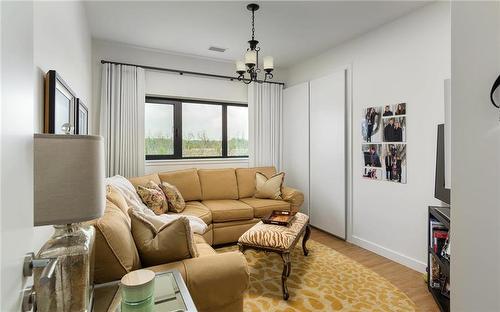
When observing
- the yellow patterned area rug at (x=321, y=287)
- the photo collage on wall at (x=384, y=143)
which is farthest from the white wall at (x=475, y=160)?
the photo collage on wall at (x=384, y=143)

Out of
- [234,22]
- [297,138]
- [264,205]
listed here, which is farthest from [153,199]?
[297,138]

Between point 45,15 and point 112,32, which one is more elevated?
point 112,32

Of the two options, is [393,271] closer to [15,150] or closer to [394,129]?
[394,129]

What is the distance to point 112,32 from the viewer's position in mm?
3523

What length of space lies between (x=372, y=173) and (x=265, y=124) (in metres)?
2.07

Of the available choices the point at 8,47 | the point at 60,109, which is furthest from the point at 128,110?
the point at 8,47

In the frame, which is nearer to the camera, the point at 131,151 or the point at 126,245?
the point at 126,245

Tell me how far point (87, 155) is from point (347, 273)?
2.68 metres

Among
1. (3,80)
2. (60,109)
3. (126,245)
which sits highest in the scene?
(60,109)

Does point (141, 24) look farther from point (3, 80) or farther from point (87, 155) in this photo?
point (3, 80)

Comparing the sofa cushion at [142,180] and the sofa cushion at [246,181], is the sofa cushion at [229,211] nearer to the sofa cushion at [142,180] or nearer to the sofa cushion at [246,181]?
the sofa cushion at [246,181]

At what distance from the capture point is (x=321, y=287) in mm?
2520

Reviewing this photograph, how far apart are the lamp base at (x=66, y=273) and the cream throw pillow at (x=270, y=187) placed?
10.6 feet

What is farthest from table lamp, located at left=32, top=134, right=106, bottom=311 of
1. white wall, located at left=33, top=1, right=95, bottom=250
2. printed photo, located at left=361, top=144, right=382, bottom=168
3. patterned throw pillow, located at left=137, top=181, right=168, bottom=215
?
printed photo, located at left=361, top=144, right=382, bottom=168
